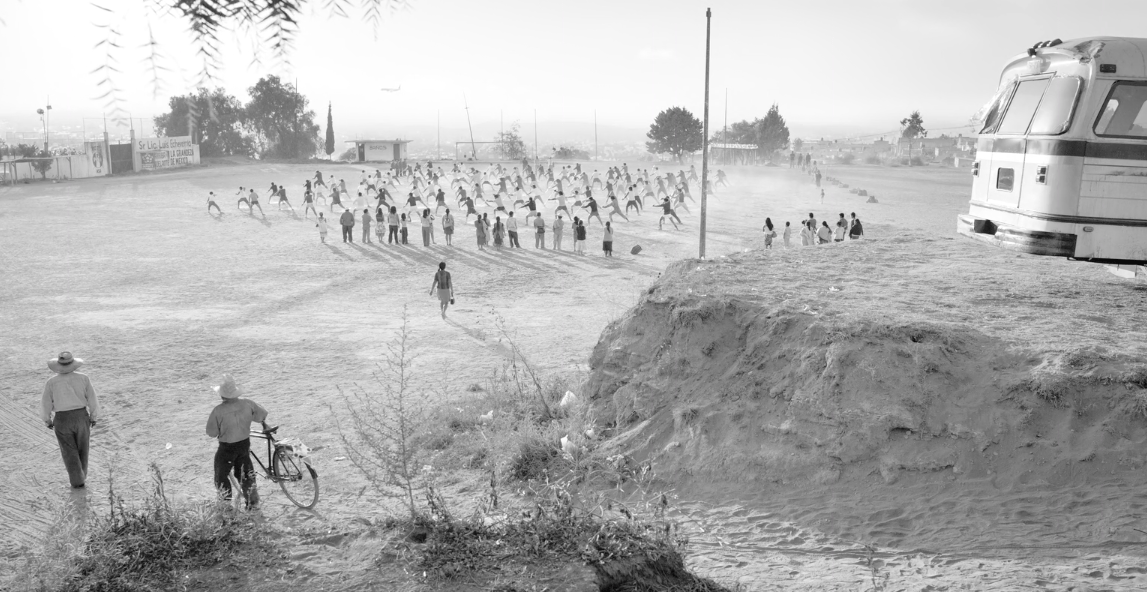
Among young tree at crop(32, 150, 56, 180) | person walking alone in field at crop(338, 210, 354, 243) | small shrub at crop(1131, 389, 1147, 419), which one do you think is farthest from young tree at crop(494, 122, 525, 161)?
small shrub at crop(1131, 389, 1147, 419)

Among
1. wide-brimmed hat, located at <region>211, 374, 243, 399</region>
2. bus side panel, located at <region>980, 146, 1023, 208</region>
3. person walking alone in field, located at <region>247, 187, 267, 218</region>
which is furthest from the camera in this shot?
person walking alone in field, located at <region>247, 187, 267, 218</region>

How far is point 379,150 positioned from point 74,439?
64.9 metres

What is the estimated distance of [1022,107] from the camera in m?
10.1

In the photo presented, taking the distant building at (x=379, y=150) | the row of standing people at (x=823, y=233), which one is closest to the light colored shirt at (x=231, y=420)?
the row of standing people at (x=823, y=233)

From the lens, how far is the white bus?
902 centimetres

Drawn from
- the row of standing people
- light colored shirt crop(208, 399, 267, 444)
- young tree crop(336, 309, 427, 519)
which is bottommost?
young tree crop(336, 309, 427, 519)

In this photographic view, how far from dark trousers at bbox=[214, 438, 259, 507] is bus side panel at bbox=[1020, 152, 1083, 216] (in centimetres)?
887

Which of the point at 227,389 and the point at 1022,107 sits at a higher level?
the point at 1022,107

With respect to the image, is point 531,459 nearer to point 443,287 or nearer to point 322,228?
point 443,287

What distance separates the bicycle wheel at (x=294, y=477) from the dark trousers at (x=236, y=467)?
26 centimetres

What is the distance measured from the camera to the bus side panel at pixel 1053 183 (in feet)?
30.4

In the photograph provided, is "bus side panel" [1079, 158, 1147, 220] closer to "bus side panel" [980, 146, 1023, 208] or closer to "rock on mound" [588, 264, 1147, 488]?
"bus side panel" [980, 146, 1023, 208]

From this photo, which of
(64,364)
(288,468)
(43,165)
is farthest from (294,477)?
(43,165)

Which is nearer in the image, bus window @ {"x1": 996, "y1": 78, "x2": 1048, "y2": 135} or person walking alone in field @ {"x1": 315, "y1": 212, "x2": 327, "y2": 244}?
bus window @ {"x1": 996, "y1": 78, "x2": 1048, "y2": 135}
